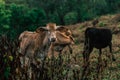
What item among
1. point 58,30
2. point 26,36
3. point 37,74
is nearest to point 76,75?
point 37,74

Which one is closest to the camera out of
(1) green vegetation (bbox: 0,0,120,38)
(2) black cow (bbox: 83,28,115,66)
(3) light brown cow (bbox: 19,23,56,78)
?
(3) light brown cow (bbox: 19,23,56,78)

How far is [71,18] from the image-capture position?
65.7 m

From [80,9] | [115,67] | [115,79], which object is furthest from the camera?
[80,9]

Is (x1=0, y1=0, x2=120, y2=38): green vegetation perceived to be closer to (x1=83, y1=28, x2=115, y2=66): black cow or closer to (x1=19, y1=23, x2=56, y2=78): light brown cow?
(x1=83, y1=28, x2=115, y2=66): black cow

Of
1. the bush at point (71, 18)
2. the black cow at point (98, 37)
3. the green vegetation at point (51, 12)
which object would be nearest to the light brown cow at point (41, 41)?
the black cow at point (98, 37)

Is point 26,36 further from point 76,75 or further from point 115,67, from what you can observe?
point 76,75

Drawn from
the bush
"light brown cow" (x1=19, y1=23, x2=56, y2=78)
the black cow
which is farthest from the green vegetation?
"light brown cow" (x1=19, y1=23, x2=56, y2=78)

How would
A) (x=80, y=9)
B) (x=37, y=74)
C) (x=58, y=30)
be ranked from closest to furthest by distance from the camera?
(x=37, y=74), (x=58, y=30), (x=80, y=9)

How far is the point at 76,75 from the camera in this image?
17.8 feet

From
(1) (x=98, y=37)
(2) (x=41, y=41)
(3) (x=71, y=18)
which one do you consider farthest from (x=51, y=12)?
(2) (x=41, y=41)

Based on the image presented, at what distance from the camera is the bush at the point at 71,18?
64.7 meters

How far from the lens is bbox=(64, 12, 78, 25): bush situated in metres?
64.7

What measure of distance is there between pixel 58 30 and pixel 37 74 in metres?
8.81

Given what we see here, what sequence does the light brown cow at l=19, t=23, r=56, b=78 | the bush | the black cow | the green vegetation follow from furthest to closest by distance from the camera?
the bush, the green vegetation, the black cow, the light brown cow at l=19, t=23, r=56, b=78
